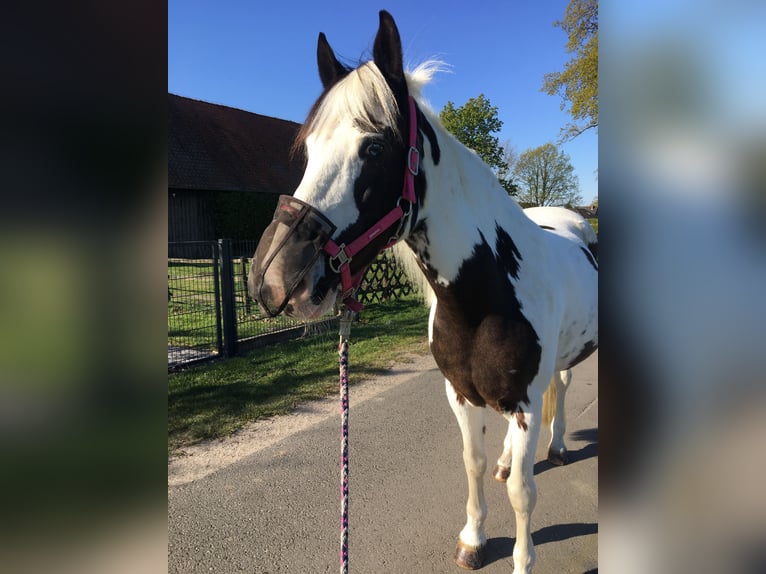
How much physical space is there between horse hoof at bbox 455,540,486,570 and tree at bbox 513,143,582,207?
2680 cm

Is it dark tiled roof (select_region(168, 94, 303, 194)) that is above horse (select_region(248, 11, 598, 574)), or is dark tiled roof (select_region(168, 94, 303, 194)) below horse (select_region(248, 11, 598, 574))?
above

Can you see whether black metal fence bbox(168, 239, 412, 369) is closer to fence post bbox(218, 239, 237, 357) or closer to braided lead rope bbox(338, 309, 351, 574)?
fence post bbox(218, 239, 237, 357)

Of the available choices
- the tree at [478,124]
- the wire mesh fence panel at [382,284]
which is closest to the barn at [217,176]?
the tree at [478,124]

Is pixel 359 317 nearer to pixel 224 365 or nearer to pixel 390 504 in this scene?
pixel 224 365

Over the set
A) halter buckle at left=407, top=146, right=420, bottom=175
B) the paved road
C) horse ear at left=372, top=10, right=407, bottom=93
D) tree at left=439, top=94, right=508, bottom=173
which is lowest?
the paved road

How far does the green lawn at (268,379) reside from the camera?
13.5 feet

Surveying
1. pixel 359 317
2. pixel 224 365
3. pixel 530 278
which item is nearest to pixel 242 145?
pixel 359 317

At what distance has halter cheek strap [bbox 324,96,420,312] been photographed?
4.88 feet

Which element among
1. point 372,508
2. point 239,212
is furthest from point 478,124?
point 372,508

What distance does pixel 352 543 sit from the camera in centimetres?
259

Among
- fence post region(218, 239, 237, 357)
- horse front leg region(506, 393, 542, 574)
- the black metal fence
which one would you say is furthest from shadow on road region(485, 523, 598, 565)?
fence post region(218, 239, 237, 357)

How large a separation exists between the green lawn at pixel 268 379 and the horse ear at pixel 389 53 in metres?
3.16

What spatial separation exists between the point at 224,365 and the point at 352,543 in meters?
3.69

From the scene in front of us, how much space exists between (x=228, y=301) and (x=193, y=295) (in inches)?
23.1
